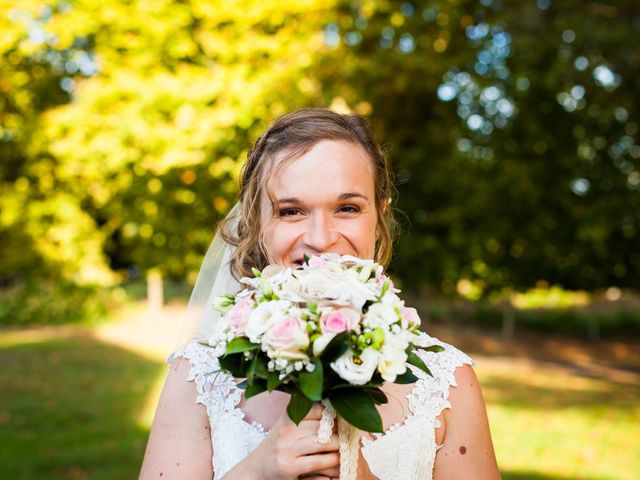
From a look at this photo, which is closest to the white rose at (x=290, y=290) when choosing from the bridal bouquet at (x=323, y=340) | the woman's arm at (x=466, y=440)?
the bridal bouquet at (x=323, y=340)

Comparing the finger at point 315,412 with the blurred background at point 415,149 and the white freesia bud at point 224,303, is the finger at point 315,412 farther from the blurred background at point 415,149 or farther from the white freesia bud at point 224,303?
the blurred background at point 415,149

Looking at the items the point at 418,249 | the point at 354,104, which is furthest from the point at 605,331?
the point at 354,104

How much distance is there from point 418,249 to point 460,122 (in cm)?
306

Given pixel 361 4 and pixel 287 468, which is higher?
pixel 361 4

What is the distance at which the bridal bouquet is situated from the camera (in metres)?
1.79

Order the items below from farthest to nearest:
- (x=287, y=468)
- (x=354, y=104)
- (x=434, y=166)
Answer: (x=434, y=166) → (x=354, y=104) → (x=287, y=468)

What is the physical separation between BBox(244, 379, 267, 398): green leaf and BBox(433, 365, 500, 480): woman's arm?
2.40 ft

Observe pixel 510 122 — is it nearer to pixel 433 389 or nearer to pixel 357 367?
pixel 433 389

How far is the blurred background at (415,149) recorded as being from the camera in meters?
9.55

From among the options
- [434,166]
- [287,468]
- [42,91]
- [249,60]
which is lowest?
[287,468]

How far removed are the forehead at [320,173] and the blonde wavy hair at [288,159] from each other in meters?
0.02

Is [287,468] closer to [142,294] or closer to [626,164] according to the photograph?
[626,164]

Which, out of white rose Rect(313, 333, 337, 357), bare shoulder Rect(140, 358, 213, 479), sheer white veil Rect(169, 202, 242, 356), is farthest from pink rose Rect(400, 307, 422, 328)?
sheer white veil Rect(169, 202, 242, 356)

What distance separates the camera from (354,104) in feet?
42.5
